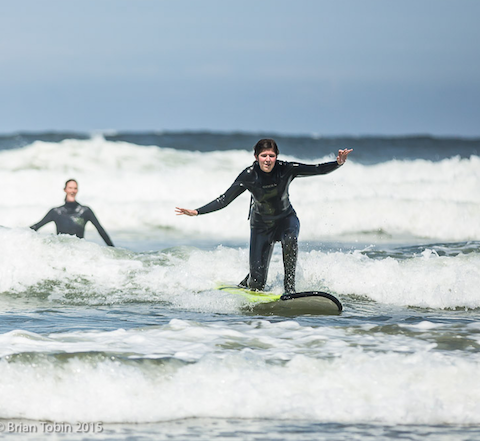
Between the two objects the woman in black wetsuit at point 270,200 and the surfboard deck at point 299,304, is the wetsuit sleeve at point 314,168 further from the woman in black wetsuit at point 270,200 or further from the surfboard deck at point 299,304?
the surfboard deck at point 299,304

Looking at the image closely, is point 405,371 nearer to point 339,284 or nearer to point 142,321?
point 142,321

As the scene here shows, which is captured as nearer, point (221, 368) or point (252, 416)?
point (252, 416)

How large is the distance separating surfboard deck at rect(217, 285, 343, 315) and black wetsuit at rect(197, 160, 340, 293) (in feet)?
1.09

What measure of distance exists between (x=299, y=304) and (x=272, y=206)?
1074 mm

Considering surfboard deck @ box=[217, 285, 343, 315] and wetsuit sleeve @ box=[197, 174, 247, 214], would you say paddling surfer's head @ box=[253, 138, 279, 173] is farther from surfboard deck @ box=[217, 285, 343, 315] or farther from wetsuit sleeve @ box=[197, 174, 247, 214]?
surfboard deck @ box=[217, 285, 343, 315]

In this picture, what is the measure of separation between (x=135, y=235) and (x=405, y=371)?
A: 42.3 ft

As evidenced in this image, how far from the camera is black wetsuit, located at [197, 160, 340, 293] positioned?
8.12m

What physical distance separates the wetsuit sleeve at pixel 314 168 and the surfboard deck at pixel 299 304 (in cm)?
125

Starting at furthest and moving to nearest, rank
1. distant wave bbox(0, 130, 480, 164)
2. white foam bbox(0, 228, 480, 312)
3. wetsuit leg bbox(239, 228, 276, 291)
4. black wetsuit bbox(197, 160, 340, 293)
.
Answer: distant wave bbox(0, 130, 480, 164) → white foam bbox(0, 228, 480, 312) → wetsuit leg bbox(239, 228, 276, 291) → black wetsuit bbox(197, 160, 340, 293)

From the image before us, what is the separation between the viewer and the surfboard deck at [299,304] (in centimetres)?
813

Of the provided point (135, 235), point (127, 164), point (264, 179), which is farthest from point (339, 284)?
point (127, 164)

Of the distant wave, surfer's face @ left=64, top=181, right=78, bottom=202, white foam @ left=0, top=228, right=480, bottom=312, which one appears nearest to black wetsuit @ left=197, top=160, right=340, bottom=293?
white foam @ left=0, top=228, right=480, bottom=312

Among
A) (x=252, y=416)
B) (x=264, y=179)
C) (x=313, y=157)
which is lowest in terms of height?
(x=252, y=416)

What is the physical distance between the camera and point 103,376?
5742mm
